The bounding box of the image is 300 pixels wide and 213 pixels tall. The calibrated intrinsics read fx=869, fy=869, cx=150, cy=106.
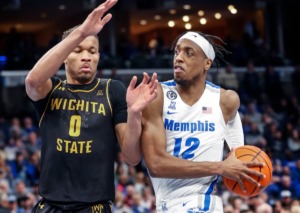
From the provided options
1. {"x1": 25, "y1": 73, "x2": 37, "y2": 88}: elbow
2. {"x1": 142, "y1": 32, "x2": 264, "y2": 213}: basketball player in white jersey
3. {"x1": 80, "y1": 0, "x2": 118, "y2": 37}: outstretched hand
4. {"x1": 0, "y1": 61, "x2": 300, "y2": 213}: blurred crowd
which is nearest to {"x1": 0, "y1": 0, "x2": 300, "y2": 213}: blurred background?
{"x1": 0, "y1": 61, "x2": 300, "y2": 213}: blurred crowd

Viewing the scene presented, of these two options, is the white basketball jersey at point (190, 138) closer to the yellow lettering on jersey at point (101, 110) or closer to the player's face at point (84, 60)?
the yellow lettering on jersey at point (101, 110)

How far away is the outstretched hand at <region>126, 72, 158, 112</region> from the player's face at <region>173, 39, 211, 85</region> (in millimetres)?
557

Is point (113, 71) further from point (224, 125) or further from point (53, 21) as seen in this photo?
point (224, 125)

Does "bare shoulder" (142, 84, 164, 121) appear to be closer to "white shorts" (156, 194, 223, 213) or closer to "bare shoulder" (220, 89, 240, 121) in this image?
"bare shoulder" (220, 89, 240, 121)

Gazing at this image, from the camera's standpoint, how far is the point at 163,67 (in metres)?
26.7

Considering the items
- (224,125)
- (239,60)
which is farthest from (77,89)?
(239,60)

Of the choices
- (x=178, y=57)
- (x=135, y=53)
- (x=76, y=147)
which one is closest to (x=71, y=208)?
(x=76, y=147)

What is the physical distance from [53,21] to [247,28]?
756 cm

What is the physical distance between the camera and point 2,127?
19.5 m

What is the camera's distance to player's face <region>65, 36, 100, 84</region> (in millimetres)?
6508

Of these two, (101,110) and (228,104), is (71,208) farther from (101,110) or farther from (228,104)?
(228,104)

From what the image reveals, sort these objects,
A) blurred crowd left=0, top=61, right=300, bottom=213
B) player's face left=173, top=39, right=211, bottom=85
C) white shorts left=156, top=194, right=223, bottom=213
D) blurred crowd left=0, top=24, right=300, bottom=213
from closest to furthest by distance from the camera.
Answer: white shorts left=156, top=194, right=223, bottom=213
player's face left=173, top=39, right=211, bottom=85
blurred crowd left=0, top=61, right=300, bottom=213
blurred crowd left=0, top=24, right=300, bottom=213

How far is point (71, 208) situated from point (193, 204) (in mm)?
1039

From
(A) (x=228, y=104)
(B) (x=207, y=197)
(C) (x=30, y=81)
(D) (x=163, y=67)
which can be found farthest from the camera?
(D) (x=163, y=67)
